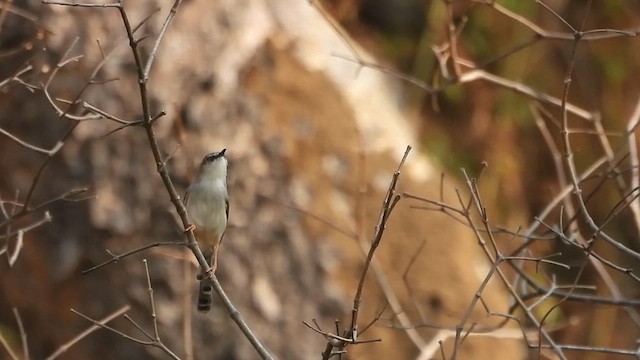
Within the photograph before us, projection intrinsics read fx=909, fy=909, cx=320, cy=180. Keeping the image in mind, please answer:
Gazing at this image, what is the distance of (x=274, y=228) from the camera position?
449 centimetres

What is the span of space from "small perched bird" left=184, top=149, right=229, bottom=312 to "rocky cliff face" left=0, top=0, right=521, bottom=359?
103 cm

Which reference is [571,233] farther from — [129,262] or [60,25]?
[60,25]

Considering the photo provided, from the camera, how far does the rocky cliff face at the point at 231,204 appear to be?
4.27 metres

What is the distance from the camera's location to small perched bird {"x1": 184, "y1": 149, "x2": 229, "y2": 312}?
9.68 feet

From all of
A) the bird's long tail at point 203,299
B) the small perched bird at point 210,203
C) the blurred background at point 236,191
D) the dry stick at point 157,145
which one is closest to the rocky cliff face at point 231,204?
the blurred background at point 236,191

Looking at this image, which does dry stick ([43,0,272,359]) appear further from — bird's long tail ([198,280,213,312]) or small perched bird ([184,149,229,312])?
bird's long tail ([198,280,213,312])

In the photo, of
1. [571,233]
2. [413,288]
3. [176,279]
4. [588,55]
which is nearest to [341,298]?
[413,288]

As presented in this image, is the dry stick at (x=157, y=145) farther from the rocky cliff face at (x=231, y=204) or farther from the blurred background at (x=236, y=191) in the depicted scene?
the rocky cliff face at (x=231, y=204)

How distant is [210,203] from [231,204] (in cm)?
143

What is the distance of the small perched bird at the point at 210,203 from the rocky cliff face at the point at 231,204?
3.39ft

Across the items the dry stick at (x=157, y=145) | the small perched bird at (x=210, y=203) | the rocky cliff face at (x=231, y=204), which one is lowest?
the rocky cliff face at (x=231, y=204)

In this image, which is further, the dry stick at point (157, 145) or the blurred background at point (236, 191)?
the blurred background at point (236, 191)

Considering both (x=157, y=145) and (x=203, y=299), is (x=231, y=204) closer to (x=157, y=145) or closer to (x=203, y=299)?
(x=203, y=299)

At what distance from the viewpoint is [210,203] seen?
297 cm
